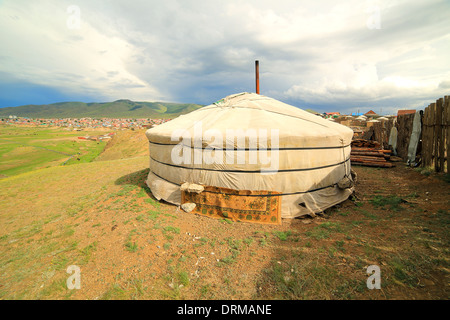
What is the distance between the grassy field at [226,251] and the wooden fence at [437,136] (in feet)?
2.60

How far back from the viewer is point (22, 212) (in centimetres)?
485

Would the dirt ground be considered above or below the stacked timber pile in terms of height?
below

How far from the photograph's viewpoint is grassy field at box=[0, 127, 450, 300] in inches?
86.0

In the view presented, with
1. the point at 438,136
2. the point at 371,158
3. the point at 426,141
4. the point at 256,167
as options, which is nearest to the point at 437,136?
the point at 438,136

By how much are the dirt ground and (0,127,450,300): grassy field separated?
0.01 m

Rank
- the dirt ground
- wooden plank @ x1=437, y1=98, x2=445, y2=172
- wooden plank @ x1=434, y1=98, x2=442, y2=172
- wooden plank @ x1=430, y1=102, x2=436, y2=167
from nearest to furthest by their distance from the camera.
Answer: the dirt ground, wooden plank @ x1=437, y1=98, x2=445, y2=172, wooden plank @ x1=434, y1=98, x2=442, y2=172, wooden plank @ x1=430, y1=102, x2=436, y2=167

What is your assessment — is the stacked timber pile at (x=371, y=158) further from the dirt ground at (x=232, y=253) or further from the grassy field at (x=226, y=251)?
the dirt ground at (x=232, y=253)

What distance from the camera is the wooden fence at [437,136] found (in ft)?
16.0

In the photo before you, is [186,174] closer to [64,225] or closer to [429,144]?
[64,225]

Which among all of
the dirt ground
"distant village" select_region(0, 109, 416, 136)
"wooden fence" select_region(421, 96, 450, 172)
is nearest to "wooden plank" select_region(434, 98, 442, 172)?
"wooden fence" select_region(421, 96, 450, 172)

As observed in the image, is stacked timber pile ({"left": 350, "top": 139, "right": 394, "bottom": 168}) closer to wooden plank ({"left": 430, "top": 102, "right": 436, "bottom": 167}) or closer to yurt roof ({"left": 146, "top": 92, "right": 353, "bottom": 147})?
wooden plank ({"left": 430, "top": 102, "right": 436, "bottom": 167})

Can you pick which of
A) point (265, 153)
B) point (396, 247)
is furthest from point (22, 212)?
point (396, 247)

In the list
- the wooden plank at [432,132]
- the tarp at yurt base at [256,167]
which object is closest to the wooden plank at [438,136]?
the wooden plank at [432,132]
